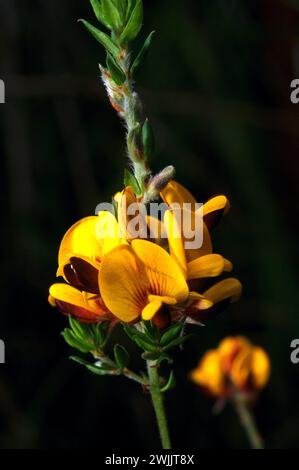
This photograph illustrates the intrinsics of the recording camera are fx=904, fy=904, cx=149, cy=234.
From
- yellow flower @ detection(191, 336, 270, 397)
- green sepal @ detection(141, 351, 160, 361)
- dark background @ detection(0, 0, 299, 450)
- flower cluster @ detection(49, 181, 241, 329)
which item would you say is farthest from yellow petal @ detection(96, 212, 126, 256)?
dark background @ detection(0, 0, 299, 450)

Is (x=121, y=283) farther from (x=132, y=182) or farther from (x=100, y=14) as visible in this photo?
(x=100, y=14)

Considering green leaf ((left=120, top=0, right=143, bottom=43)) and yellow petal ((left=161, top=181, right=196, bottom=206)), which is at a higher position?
green leaf ((left=120, top=0, right=143, bottom=43))

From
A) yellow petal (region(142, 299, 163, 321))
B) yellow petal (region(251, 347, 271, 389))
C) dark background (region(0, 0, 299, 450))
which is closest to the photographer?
yellow petal (region(142, 299, 163, 321))

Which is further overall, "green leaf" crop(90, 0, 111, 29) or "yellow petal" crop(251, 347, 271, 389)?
"yellow petal" crop(251, 347, 271, 389)

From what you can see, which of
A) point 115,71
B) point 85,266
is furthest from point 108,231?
point 115,71

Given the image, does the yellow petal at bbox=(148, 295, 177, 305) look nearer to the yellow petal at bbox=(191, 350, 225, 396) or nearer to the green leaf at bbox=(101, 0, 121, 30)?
the green leaf at bbox=(101, 0, 121, 30)
